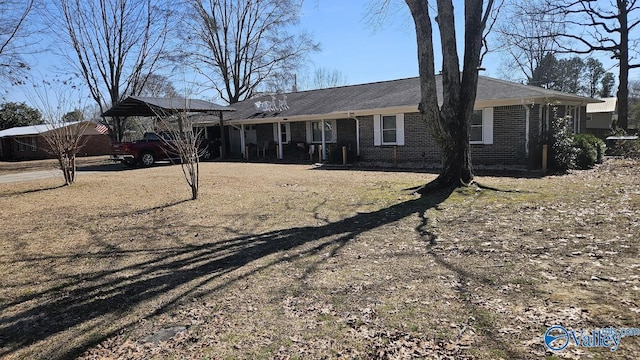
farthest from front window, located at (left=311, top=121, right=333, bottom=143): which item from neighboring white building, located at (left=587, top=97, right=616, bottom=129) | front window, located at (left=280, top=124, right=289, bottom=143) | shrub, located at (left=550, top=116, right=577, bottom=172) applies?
neighboring white building, located at (left=587, top=97, right=616, bottom=129)

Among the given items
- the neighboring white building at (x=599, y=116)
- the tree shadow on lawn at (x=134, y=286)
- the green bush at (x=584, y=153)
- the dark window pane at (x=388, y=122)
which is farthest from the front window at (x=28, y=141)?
the neighboring white building at (x=599, y=116)

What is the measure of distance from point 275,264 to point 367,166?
12.3 m

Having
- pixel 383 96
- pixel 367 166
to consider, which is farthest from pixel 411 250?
pixel 383 96

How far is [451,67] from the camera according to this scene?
29.7ft


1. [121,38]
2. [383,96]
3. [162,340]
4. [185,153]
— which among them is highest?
[121,38]

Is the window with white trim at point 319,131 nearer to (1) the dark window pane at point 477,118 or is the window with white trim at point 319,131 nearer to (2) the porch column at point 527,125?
(1) the dark window pane at point 477,118

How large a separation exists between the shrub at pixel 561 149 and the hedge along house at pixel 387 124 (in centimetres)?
45

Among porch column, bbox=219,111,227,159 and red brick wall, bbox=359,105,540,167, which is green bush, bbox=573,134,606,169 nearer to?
red brick wall, bbox=359,105,540,167

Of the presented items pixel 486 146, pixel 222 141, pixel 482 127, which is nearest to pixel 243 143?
pixel 222 141

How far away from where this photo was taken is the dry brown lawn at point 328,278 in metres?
3.12

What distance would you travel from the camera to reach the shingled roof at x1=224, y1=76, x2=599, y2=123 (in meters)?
13.6

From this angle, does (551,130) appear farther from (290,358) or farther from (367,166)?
(290,358)

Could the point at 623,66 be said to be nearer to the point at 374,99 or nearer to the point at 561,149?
the point at 561,149

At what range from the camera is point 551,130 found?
13.1 meters
